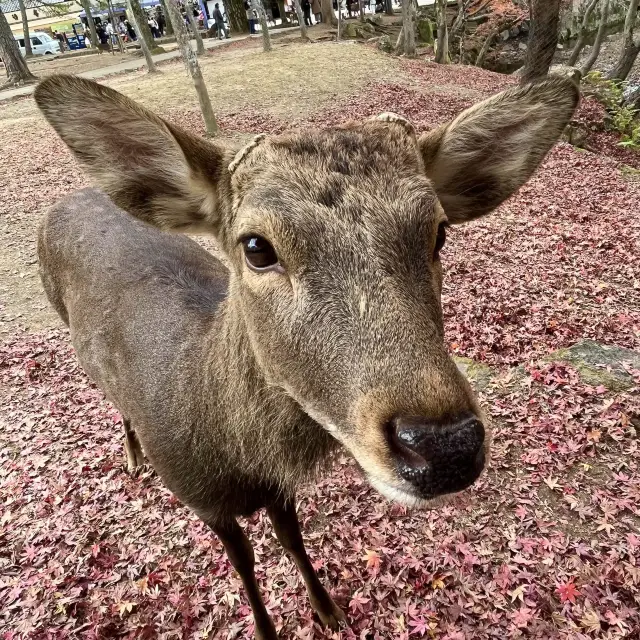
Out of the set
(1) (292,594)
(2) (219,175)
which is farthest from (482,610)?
(2) (219,175)

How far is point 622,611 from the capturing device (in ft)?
11.0

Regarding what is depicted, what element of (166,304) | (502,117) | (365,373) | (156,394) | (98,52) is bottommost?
(98,52)

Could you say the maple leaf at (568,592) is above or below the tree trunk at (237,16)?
above

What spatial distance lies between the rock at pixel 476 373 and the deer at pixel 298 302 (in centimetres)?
266

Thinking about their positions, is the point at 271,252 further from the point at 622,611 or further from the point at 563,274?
the point at 563,274

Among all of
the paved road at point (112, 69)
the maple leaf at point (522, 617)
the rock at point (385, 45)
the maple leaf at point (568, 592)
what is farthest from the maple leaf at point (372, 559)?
the rock at point (385, 45)

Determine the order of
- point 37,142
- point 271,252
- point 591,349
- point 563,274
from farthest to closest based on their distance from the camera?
point 37,142
point 563,274
point 591,349
point 271,252

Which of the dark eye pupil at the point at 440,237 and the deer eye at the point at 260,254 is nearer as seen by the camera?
the deer eye at the point at 260,254

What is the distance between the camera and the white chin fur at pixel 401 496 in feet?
5.28

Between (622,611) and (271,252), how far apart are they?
3.37 m

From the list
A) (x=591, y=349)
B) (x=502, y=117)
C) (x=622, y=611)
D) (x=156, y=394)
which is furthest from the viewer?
(x=591, y=349)

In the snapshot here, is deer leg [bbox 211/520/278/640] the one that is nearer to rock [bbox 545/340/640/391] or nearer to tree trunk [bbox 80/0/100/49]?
rock [bbox 545/340/640/391]

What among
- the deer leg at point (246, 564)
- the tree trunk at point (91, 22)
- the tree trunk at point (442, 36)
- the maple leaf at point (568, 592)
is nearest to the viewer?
the deer leg at point (246, 564)

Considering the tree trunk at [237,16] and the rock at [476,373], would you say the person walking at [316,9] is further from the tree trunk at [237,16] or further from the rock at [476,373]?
the rock at [476,373]
